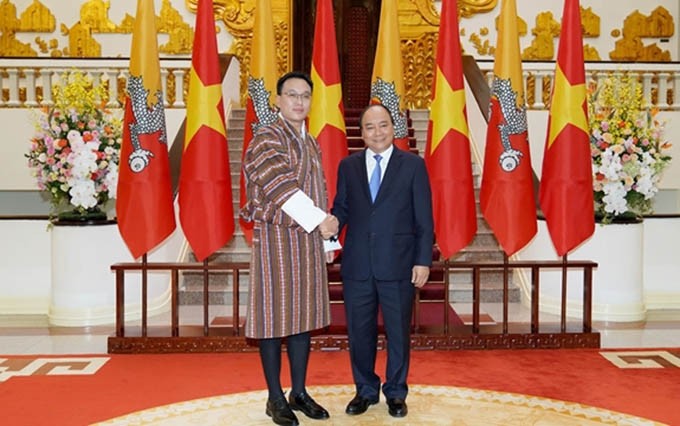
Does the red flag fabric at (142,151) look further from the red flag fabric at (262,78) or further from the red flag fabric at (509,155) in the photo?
the red flag fabric at (509,155)

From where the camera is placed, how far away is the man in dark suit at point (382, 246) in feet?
12.1

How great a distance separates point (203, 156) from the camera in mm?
5016

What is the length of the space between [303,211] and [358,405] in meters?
1.01

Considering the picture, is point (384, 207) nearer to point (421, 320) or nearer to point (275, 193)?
point (275, 193)

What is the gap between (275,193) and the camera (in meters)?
3.39

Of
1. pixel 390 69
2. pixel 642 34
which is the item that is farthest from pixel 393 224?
pixel 642 34

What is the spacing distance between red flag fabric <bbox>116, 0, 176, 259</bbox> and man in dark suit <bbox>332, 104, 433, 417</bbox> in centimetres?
164

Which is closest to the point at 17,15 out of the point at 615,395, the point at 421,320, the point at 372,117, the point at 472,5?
the point at 472,5

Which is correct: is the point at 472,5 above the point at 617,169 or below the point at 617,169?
above

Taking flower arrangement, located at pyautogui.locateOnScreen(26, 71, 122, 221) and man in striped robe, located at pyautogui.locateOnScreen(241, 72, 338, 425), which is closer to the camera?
man in striped robe, located at pyautogui.locateOnScreen(241, 72, 338, 425)

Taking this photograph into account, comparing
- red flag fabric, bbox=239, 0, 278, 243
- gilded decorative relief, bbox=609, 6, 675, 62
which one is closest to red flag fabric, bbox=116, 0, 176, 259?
red flag fabric, bbox=239, 0, 278, 243

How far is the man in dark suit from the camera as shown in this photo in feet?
12.1

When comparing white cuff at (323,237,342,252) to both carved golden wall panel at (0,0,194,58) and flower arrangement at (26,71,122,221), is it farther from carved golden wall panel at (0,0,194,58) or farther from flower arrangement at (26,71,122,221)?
carved golden wall panel at (0,0,194,58)

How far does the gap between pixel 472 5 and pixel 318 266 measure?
7.51 metres
